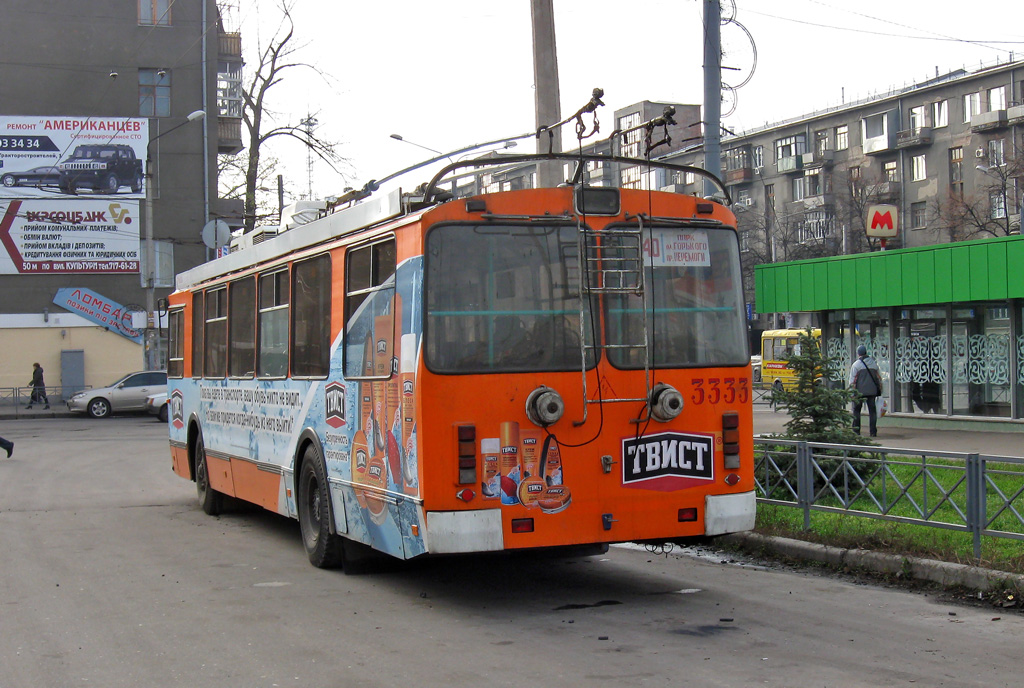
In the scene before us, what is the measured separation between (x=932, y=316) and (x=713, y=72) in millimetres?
10884

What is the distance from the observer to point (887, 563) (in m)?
8.95

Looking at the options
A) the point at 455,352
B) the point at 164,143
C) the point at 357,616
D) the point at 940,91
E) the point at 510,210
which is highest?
the point at 940,91

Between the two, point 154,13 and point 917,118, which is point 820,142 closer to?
point 917,118

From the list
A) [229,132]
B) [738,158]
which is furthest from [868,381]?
[738,158]

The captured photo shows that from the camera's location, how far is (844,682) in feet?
19.2

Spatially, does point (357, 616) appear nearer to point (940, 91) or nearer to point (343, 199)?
point (343, 199)

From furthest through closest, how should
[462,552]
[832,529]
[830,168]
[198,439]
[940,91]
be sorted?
[830,168] < [940,91] < [198,439] < [832,529] < [462,552]

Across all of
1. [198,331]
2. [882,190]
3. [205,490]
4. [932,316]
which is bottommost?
[205,490]

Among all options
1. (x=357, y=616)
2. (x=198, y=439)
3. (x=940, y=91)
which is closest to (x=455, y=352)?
(x=357, y=616)

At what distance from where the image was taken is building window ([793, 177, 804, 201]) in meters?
68.2

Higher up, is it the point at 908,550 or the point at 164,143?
the point at 164,143

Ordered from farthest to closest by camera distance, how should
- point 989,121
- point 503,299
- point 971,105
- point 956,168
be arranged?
point 956,168, point 971,105, point 989,121, point 503,299

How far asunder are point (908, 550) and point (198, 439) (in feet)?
29.2

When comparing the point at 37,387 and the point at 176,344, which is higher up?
the point at 176,344
